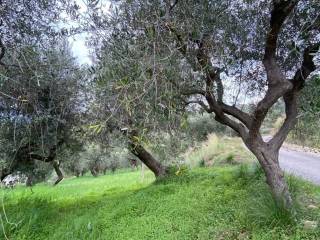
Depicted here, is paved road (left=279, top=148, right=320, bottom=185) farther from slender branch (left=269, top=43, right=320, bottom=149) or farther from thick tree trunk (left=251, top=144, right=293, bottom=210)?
thick tree trunk (left=251, top=144, right=293, bottom=210)

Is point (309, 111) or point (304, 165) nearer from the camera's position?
point (309, 111)

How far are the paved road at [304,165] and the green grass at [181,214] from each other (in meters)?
3.36

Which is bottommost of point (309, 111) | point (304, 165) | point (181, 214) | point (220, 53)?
point (181, 214)

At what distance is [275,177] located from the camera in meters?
7.34

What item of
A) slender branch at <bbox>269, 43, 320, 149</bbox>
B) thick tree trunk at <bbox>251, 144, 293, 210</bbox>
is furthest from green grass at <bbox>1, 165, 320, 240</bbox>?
slender branch at <bbox>269, 43, 320, 149</bbox>

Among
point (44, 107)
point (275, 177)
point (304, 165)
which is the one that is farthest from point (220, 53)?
point (304, 165)

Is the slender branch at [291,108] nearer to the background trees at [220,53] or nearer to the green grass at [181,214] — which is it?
the background trees at [220,53]

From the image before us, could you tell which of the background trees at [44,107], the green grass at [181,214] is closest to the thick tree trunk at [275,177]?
the green grass at [181,214]

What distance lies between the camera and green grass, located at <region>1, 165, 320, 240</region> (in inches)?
277

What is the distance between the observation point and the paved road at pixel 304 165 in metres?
13.4

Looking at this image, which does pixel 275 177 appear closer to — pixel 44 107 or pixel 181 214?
pixel 181 214

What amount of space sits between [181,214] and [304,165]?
9.49 meters

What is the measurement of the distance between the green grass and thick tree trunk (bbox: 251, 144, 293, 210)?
189 millimetres

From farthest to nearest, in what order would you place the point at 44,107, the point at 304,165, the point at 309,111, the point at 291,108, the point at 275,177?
the point at 304,165 < the point at 44,107 < the point at 291,108 < the point at 275,177 < the point at 309,111
